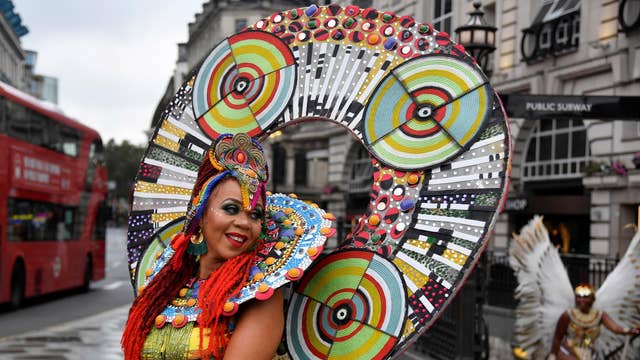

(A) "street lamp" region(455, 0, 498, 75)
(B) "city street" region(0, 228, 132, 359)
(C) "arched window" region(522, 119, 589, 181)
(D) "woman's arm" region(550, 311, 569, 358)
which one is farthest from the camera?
(C) "arched window" region(522, 119, 589, 181)

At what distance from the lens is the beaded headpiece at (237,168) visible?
11.0 feet

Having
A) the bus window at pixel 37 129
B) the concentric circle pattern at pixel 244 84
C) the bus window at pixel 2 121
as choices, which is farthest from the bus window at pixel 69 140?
the concentric circle pattern at pixel 244 84

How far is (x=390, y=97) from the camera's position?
145 inches

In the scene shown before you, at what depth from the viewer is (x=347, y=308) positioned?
3.45 meters

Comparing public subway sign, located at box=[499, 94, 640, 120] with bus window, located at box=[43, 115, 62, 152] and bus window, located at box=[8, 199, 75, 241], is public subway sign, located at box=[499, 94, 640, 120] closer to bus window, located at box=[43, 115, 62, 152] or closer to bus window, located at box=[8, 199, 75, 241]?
bus window, located at box=[8, 199, 75, 241]

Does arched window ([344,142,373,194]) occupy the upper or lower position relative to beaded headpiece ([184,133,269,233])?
upper

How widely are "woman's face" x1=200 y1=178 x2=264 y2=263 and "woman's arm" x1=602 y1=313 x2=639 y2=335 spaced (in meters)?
6.15

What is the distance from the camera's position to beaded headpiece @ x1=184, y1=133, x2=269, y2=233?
334cm

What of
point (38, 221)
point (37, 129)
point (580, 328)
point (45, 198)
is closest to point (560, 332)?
point (580, 328)

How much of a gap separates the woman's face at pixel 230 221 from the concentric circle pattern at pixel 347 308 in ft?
1.11

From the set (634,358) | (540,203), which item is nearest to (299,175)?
(540,203)

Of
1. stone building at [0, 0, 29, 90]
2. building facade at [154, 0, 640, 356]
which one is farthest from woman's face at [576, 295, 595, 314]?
stone building at [0, 0, 29, 90]

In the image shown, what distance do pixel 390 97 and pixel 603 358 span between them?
21.2 feet

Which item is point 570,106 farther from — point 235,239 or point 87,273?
point 87,273
